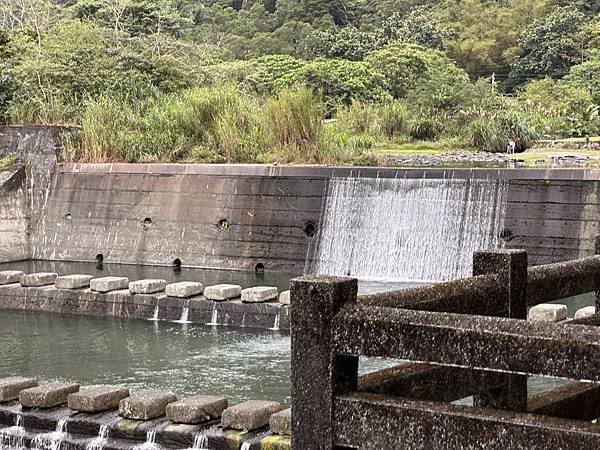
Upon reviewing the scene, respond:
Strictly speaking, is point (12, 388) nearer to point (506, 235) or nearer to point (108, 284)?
point (108, 284)

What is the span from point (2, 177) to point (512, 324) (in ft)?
67.2

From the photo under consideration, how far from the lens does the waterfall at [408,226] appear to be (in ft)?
57.2

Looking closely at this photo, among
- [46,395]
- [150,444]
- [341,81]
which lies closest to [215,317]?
[46,395]

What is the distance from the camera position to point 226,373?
456 inches

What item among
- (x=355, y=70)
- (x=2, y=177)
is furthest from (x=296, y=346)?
(x=355, y=70)

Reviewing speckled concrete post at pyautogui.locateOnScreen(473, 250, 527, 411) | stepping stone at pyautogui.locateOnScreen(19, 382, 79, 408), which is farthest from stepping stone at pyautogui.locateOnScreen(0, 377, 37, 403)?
speckled concrete post at pyautogui.locateOnScreen(473, 250, 527, 411)

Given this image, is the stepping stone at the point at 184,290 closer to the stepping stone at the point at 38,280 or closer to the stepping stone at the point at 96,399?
the stepping stone at the point at 38,280

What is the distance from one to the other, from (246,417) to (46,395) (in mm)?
1923

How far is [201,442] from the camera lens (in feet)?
26.5

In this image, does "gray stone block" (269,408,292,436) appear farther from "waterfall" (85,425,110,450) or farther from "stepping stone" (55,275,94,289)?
"stepping stone" (55,275,94,289)

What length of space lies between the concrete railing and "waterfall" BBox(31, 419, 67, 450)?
17.7ft

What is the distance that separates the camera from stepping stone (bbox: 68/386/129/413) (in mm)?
8797

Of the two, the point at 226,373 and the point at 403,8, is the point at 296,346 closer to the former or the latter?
the point at 226,373

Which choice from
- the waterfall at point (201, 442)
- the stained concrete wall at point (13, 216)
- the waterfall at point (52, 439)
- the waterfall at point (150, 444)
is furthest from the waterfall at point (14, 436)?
the stained concrete wall at point (13, 216)
